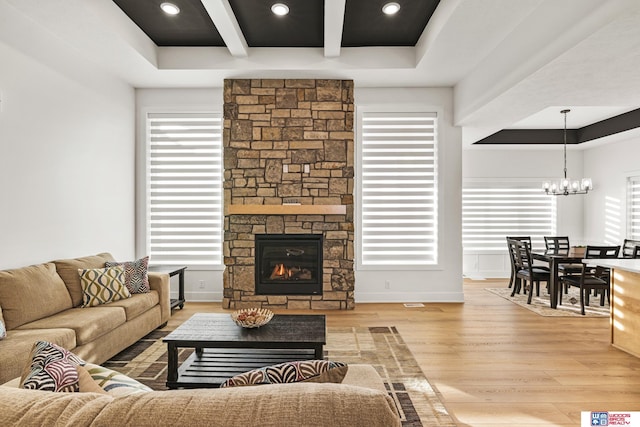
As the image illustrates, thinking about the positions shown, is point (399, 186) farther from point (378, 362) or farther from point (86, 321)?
point (86, 321)

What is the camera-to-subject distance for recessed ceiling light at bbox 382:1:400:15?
4031 millimetres

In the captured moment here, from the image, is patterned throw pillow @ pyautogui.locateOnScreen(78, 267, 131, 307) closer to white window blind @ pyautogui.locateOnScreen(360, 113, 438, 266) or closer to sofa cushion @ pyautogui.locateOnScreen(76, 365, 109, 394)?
sofa cushion @ pyautogui.locateOnScreen(76, 365, 109, 394)

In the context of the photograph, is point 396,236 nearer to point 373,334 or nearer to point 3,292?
point 373,334

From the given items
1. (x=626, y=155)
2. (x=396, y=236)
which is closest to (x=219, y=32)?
(x=396, y=236)

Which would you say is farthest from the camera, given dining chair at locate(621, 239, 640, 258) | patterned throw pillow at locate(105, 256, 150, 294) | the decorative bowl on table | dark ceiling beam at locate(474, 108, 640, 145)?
dark ceiling beam at locate(474, 108, 640, 145)

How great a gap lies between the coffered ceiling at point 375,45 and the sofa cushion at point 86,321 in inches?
93.9

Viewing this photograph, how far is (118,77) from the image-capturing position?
5344 millimetres

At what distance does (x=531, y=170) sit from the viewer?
27.8 ft

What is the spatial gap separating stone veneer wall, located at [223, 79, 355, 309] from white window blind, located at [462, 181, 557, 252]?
4005mm

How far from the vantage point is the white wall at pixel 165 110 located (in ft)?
19.1

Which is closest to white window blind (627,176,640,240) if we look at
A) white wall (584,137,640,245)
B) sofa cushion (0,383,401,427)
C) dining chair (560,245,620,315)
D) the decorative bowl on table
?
white wall (584,137,640,245)

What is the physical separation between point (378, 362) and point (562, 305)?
3592mm

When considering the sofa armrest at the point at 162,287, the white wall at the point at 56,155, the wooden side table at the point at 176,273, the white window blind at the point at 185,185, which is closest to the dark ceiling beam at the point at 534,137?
the white window blind at the point at 185,185

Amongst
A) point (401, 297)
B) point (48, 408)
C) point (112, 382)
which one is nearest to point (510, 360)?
point (401, 297)
